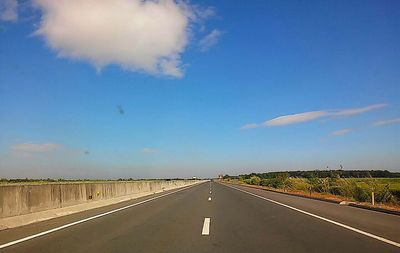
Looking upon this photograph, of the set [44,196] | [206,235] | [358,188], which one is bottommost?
[206,235]

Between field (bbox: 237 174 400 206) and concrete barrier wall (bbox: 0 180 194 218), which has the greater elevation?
concrete barrier wall (bbox: 0 180 194 218)

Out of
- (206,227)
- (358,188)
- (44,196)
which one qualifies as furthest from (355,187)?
(44,196)

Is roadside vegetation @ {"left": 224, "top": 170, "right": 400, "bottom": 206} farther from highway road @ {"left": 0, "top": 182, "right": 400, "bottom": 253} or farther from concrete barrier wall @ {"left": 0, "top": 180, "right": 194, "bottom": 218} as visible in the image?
concrete barrier wall @ {"left": 0, "top": 180, "right": 194, "bottom": 218}

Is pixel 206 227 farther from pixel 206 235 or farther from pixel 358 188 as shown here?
pixel 358 188

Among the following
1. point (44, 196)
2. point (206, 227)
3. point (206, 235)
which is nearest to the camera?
point (206, 235)

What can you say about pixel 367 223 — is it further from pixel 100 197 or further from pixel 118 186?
pixel 118 186

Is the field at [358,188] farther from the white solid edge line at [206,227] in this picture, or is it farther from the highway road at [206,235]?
the white solid edge line at [206,227]

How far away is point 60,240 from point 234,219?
7.07 m

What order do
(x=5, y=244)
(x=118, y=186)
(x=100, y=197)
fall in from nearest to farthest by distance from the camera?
(x=5, y=244) < (x=100, y=197) < (x=118, y=186)

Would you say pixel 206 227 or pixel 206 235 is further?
pixel 206 227

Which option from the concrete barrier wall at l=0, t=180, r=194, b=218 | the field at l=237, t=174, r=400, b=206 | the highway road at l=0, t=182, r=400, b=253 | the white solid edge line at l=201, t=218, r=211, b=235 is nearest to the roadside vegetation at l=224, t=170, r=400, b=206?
the field at l=237, t=174, r=400, b=206

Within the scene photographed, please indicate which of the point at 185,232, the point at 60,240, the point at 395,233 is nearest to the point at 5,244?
the point at 60,240

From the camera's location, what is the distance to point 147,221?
15.4 meters

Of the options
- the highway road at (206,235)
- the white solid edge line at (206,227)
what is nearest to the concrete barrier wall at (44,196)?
the highway road at (206,235)
